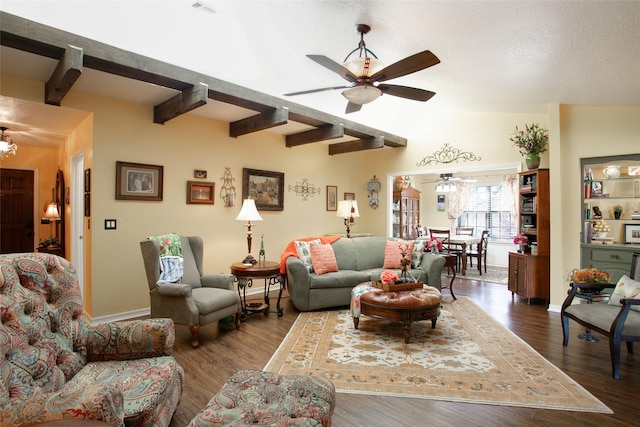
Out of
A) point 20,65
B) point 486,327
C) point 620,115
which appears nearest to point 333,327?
point 486,327

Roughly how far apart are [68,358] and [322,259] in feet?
10.4

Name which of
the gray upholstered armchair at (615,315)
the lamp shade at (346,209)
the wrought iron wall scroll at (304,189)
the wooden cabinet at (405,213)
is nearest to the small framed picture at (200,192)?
the wrought iron wall scroll at (304,189)

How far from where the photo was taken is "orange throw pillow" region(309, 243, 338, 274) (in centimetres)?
459

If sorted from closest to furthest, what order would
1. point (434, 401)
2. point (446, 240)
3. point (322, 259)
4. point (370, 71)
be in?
1. point (434, 401)
2. point (370, 71)
3. point (322, 259)
4. point (446, 240)

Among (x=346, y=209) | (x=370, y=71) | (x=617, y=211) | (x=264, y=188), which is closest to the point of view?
(x=370, y=71)

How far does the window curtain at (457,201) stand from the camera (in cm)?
888

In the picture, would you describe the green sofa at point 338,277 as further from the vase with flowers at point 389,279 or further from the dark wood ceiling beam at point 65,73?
the dark wood ceiling beam at point 65,73

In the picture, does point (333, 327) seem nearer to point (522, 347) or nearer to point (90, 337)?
point (522, 347)

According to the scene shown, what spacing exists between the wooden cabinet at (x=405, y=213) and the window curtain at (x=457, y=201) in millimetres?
1032

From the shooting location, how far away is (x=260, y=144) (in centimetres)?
548

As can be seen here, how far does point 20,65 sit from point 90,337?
271 cm

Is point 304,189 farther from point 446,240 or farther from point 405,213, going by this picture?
point 446,240

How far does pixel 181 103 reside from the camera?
12.0 ft

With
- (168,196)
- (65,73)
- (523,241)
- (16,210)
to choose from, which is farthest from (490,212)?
(16,210)
